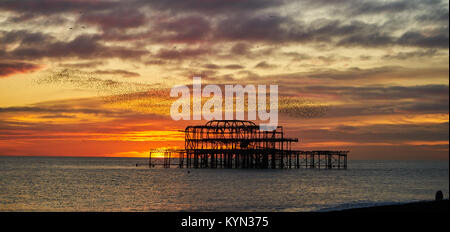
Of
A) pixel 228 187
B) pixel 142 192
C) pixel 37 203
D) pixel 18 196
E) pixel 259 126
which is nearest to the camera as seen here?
pixel 37 203

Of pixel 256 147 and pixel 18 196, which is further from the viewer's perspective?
pixel 256 147

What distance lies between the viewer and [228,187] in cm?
5206

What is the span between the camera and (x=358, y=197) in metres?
45.1

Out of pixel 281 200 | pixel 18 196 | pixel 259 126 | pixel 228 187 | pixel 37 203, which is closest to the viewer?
pixel 37 203

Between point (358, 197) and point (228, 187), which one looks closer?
point (358, 197)
